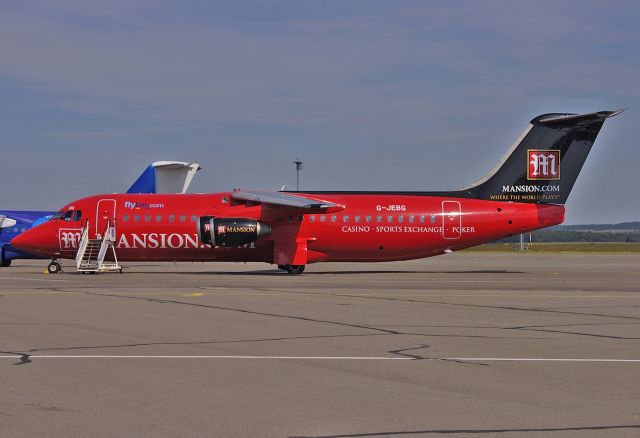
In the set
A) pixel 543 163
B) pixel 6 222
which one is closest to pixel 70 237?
pixel 6 222

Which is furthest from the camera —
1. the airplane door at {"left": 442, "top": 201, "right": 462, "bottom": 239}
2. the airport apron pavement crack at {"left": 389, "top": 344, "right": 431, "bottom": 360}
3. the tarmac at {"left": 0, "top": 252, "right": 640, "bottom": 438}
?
the airplane door at {"left": 442, "top": 201, "right": 462, "bottom": 239}

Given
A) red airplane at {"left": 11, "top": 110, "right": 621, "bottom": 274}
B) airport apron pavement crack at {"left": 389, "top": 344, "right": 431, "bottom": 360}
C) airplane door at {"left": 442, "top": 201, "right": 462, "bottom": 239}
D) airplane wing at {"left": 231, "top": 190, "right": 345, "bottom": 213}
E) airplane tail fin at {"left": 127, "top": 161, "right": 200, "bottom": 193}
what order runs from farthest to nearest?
airplane tail fin at {"left": 127, "top": 161, "right": 200, "bottom": 193} < airplane door at {"left": 442, "top": 201, "right": 462, "bottom": 239} < red airplane at {"left": 11, "top": 110, "right": 621, "bottom": 274} < airplane wing at {"left": 231, "top": 190, "right": 345, "bottom": 213} < airport apron pavement crack at {"left": 389, "top": 344, "right": 431, "bottom": 360}

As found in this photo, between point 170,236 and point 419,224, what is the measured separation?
1129 centimetres

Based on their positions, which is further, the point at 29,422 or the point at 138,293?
the point at 138,293

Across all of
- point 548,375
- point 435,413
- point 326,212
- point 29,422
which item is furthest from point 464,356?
point 326,212

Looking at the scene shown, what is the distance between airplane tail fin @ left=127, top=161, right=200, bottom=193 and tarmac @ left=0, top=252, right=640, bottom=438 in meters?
32.4

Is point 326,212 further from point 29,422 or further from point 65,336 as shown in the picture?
point 29,422

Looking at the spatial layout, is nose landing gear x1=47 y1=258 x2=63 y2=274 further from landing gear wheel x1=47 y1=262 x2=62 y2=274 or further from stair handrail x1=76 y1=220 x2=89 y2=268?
stair handrail x1=76 y1=220 x2=89 y2=268

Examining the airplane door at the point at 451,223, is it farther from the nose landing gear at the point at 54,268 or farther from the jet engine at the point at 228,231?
the nose landing gear at the point at 54,268

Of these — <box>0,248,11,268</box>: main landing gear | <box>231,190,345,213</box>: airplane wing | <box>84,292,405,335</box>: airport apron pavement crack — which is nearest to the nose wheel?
<box>231,190,345,213</box>: airplane wing

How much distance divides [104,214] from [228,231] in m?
6.43

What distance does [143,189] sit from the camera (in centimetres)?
5491

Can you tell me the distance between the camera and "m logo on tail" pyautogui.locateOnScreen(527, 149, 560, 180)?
131ft

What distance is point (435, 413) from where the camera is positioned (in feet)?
28.6
